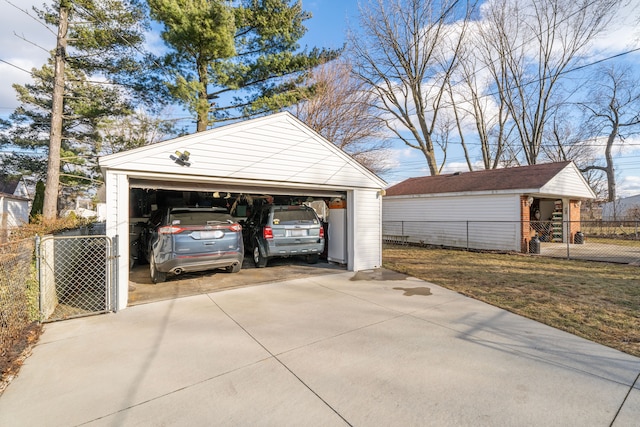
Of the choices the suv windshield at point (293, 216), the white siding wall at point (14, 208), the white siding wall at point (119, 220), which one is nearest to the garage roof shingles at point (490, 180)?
the suv windshield at point (293, 216)

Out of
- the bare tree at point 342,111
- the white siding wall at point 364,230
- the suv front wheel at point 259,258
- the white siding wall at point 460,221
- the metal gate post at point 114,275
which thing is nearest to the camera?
the metal gate post at point 114,275

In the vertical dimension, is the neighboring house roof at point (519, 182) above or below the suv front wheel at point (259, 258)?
above

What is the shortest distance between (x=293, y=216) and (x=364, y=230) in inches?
77.2

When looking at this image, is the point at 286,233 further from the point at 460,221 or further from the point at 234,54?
the point at 460,221

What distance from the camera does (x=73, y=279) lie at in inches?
227

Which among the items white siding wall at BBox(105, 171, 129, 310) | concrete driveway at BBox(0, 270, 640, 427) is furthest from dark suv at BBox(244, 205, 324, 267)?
white siding wall at BBox(105, 171, 129, 310)

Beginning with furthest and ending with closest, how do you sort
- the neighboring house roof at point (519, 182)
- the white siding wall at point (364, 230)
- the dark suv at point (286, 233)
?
1. the neighboring house roof at point (519, 182)
2. the white siding wall at point (364, 230)
3. the dark suv at point (286, 233)

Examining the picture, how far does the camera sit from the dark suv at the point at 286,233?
742 centimetres

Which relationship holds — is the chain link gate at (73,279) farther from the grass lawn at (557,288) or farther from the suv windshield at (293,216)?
the grass lawn at (557,288)

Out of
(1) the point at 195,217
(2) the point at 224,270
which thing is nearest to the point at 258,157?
(1) the point at 195,217

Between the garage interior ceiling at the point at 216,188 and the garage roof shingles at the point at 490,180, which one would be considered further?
the garage roof shingles at the point at 490,180

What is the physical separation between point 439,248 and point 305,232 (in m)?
8.78

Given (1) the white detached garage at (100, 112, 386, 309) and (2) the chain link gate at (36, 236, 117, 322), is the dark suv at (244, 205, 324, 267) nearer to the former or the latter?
(1) the white detached garage at (100, 112, 386, 309)

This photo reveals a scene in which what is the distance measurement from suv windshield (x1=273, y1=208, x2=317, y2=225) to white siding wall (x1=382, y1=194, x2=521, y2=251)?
8.50m
